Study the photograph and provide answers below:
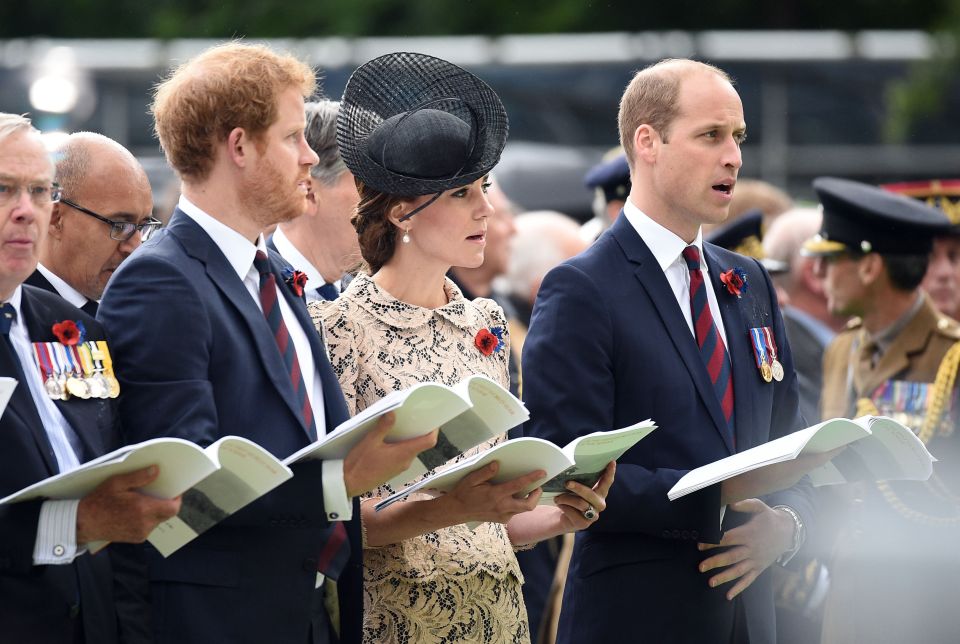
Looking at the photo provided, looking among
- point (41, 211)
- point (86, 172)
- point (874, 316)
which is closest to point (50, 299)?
point (41, 211)

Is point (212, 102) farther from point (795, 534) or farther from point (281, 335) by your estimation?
point (795, 534)

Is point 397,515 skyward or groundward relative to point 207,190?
groundward

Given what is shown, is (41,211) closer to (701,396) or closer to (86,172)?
(86,172)

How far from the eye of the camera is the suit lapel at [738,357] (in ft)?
13.6

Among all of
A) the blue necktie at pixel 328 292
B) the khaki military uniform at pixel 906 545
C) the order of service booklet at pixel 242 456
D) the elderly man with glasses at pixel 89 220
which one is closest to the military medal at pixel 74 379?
the order of service booklet at pixel 242 456

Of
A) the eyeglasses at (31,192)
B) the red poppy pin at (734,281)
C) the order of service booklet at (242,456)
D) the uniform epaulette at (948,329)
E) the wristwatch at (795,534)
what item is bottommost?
the wristwatch at (795,534)

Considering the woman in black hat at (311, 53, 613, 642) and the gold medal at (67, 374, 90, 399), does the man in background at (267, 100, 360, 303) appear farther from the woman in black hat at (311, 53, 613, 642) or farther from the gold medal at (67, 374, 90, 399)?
the gold medal at (67, 374, 90, 399)

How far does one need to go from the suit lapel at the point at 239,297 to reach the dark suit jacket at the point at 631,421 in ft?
2.62

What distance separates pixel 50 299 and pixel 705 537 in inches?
68.9

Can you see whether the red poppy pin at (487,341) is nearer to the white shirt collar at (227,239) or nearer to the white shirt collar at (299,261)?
the white shirt collar at (227,239)

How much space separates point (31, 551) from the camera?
10.1 ft

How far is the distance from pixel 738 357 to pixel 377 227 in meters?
1.07

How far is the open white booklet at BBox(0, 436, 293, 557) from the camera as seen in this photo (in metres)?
2.92

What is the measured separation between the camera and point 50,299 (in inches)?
139
